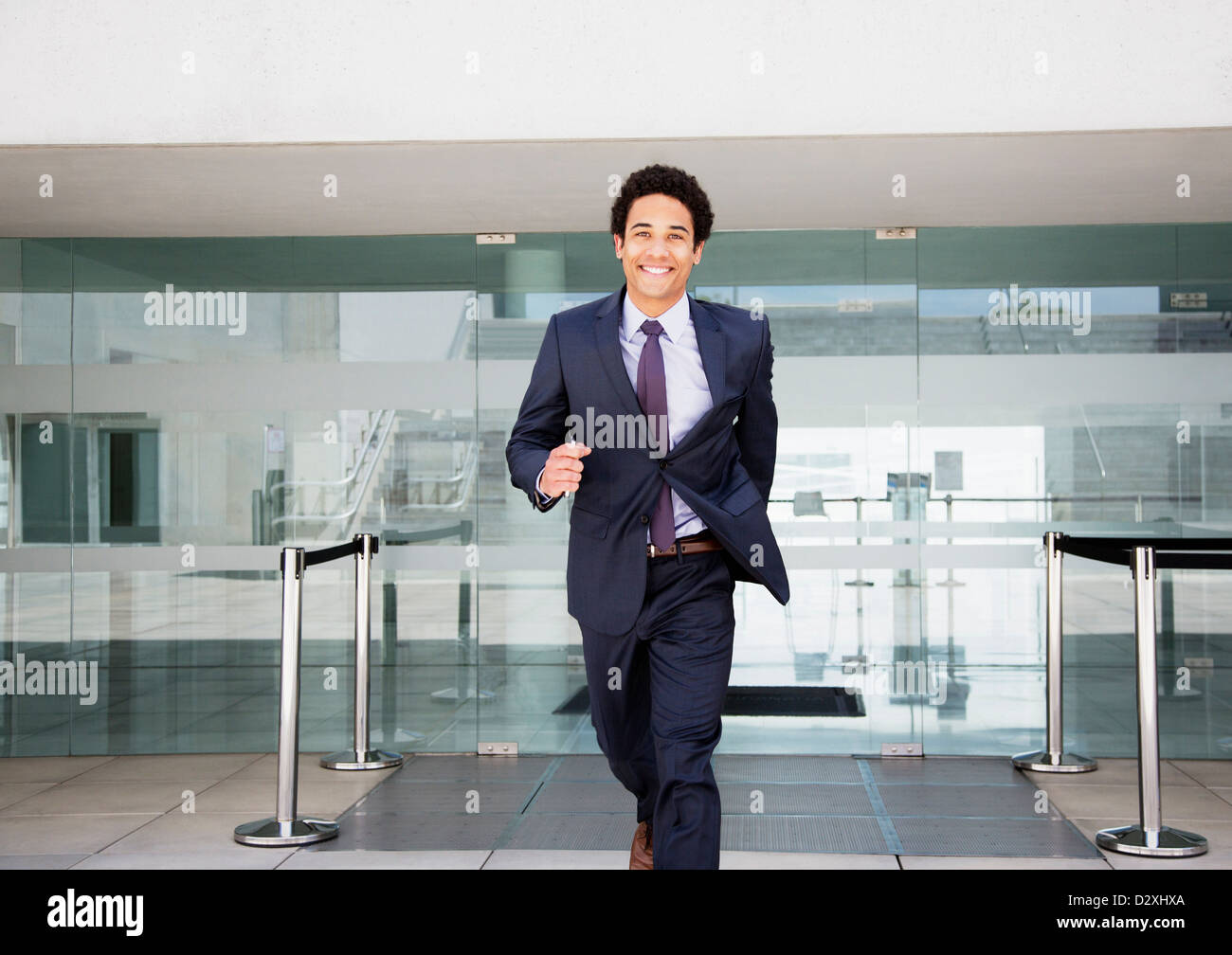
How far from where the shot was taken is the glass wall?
577 centimetres

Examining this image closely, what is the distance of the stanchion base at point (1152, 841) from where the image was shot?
4.01 metres

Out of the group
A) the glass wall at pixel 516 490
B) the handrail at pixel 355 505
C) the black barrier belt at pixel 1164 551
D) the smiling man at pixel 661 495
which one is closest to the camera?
the smiling man at pixel 661 495

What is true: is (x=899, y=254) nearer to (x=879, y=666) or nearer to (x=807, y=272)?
(x=807, y=272)

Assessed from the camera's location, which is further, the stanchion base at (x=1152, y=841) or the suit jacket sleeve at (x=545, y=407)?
the stanchion base at (x=1152, y=841)

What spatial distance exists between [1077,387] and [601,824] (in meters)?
3.21

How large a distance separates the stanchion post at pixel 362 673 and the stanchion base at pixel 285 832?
1.10m

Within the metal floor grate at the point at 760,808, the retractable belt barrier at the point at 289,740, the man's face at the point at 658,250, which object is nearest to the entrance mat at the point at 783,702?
the metal floor grate at the point at 760,808

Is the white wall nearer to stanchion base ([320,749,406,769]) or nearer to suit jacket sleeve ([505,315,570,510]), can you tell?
suit jacket sleeve ([505,315,570,510])

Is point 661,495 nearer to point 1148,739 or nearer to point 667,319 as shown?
point 667,319

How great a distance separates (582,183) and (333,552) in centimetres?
191

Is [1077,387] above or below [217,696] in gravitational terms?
above

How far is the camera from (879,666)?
229 inches

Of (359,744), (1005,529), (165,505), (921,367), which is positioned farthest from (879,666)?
(165,505)

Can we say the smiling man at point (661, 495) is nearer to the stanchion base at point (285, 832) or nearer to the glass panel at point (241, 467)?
the stanchion base at point (285, 832)
